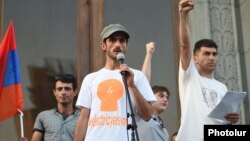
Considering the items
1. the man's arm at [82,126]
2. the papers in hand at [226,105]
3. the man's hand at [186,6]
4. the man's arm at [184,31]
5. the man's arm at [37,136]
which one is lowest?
the man's arm at [37,136]

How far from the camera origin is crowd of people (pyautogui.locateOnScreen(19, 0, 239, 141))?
3.71 m

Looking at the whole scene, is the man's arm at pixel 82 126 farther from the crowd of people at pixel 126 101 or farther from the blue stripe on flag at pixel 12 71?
the blue stripe on flag at pixel 12 71

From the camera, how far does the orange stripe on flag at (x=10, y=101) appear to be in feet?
16.3

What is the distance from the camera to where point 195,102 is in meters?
4.20

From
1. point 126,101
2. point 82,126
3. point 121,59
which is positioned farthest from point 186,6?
point 82,126

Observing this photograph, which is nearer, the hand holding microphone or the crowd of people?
the hand holding microphone

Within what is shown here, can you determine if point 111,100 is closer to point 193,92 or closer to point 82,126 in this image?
point 82,126

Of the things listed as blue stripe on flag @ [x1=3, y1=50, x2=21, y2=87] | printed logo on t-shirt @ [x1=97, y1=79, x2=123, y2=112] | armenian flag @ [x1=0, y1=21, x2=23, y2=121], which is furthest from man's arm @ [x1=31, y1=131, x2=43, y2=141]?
printed logo on t-shirt @ [x1=97, y1=79, x2=123, y2=112]

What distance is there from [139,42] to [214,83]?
2.16 m

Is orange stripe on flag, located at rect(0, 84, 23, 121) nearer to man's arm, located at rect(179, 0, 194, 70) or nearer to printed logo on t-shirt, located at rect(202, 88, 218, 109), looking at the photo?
man's arm, located at rect(179, 0, 194, 70)

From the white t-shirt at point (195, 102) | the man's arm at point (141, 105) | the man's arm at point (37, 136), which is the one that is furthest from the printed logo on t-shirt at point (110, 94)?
the man's arm at point (37, 136)

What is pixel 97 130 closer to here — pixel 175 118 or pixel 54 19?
pixel 175 118

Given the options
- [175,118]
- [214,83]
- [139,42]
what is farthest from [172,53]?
[214,83]

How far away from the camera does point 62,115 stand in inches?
193
